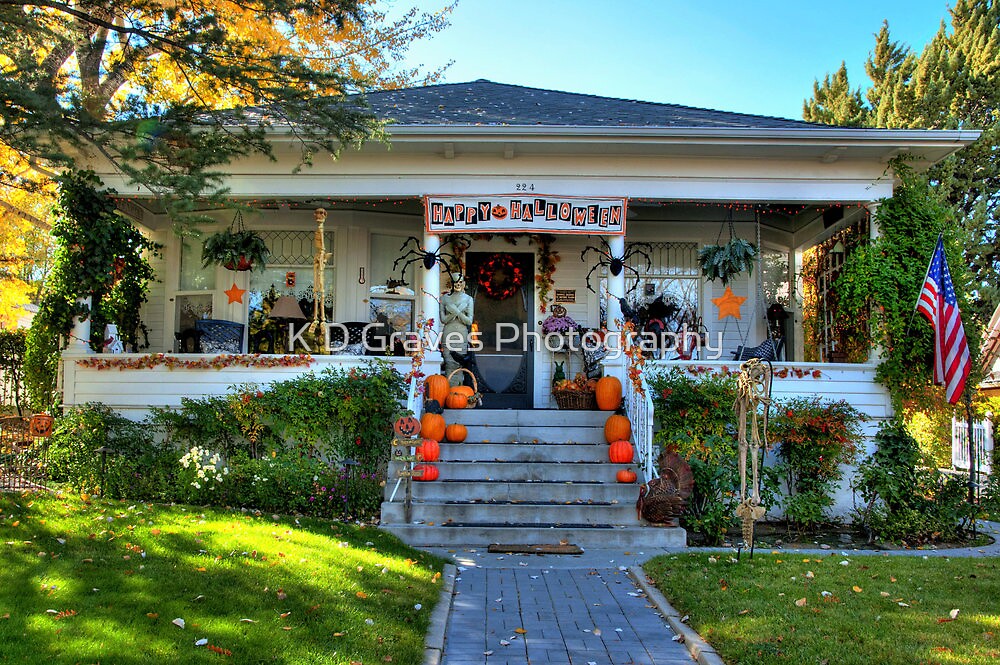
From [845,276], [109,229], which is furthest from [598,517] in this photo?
[109,229]

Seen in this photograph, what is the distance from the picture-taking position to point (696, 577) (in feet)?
19.0

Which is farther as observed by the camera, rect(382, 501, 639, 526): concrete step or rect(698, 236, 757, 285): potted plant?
rect(698, 236, 757, 285): potted plant

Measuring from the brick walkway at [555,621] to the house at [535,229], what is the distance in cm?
408

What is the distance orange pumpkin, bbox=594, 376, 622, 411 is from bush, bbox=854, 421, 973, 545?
2857 mm

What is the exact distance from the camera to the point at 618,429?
28.8ft

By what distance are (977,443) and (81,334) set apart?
49.5ft

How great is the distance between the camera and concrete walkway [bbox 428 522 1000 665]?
14.3 feet

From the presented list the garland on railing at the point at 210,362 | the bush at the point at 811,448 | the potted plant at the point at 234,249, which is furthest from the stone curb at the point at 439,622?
the potted plant at the point at 234,249

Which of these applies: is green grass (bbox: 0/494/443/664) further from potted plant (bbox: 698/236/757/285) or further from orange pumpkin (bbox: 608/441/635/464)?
potted plant (bbox: 698/236/757/285)

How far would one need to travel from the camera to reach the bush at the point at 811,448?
347 inches

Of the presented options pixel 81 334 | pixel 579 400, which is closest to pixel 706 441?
pixel 579 400

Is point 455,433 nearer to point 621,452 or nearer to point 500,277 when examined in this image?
point 621,452

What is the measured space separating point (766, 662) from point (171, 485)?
665 cm

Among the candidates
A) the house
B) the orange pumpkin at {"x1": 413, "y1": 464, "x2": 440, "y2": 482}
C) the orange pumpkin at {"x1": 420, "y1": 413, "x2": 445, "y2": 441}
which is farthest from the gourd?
the orange pumpkin at {"x1": 413, "y1": 464, "x2": 440, "y2": 482}
